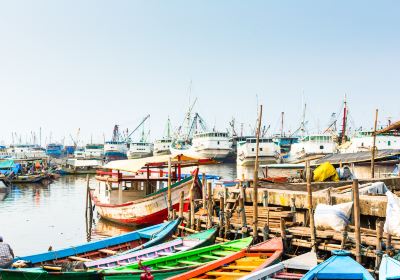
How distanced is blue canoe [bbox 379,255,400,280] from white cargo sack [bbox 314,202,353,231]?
3593mm

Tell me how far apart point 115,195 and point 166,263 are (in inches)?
669

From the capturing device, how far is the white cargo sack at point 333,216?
47.8 feet

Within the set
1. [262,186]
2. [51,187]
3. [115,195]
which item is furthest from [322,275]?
[51,187]

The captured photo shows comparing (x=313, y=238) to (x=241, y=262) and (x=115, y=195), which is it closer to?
(x=241, y=262)

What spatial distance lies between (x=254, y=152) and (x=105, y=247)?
62628 millimetres

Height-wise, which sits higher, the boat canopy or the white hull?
the boat canopy

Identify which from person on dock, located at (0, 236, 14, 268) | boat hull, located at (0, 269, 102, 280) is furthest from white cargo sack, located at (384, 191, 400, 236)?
person on dock, located at (0, 236, 14, 268)

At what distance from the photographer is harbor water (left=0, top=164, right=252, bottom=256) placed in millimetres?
25750

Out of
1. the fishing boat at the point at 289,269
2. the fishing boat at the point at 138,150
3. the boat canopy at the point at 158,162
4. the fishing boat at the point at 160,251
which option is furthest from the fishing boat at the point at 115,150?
the fishing boat at the point at 289,269

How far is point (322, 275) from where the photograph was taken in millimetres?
10906

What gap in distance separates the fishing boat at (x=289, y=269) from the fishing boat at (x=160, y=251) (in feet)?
13.3

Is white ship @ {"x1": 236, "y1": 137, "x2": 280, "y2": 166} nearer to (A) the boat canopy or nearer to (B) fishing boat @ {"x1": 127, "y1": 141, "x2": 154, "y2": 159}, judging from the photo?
(B) fishing boat @ {"x1": 127, "y1": 141, "x2": 154, "y2": 159}

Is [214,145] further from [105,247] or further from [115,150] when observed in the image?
[105,247]

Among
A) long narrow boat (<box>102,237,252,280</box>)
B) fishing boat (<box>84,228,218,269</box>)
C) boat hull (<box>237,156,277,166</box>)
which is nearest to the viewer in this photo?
long narrow boat (<box>102,237,252,280</box>)
